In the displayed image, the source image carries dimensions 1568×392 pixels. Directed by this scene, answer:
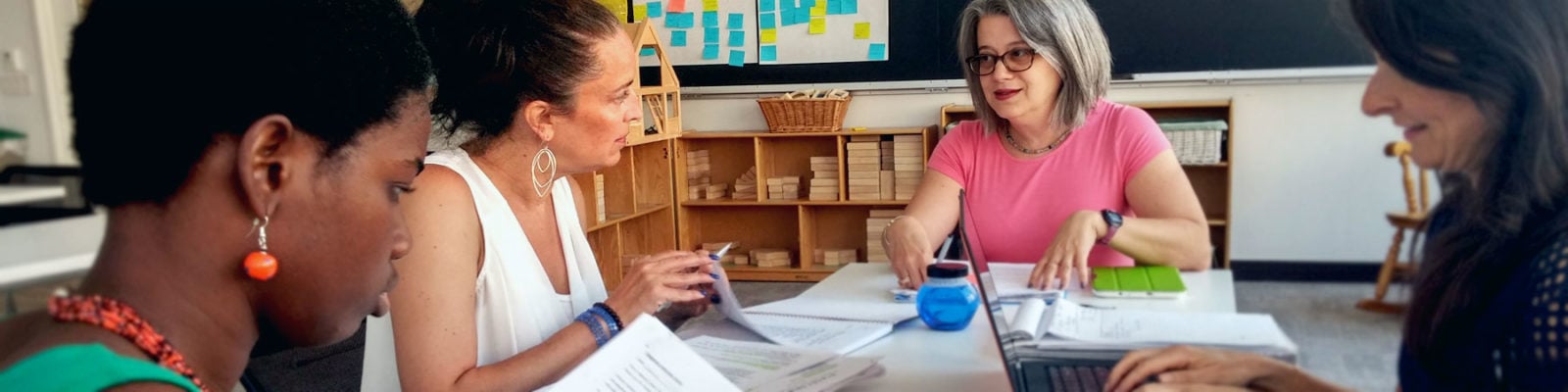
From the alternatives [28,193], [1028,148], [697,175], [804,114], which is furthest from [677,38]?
[1028,148]

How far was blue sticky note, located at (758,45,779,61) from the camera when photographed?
A: 4551mm

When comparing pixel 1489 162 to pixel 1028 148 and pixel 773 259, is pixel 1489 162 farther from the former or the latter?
pixel 773 259

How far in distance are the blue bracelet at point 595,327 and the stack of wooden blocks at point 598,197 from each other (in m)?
2.75

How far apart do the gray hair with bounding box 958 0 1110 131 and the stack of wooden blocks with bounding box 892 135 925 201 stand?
227 centimetres

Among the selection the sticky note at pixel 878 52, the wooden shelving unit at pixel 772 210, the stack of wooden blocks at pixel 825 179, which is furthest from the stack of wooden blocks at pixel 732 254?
the sticky note at pixel 878 52

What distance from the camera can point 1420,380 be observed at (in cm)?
79

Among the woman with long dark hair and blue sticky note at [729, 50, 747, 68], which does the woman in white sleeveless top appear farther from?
blue sticky note at [729, 50, 747, 68]

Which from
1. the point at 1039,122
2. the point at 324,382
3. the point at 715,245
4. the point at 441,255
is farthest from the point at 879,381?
the point at 715,245

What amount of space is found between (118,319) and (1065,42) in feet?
5.49

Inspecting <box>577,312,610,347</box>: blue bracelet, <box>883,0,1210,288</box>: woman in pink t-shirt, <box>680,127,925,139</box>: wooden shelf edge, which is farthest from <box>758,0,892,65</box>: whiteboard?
<box>577,312,610,347</box>: blue bracelet

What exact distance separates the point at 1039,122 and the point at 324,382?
1393 millimetres

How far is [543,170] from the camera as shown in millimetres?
1445

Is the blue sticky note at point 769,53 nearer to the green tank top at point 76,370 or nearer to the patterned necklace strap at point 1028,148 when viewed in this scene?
the patterned necklace strap at point 1028,148

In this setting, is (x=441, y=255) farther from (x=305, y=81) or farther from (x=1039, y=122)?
(x=1039, y=122)
